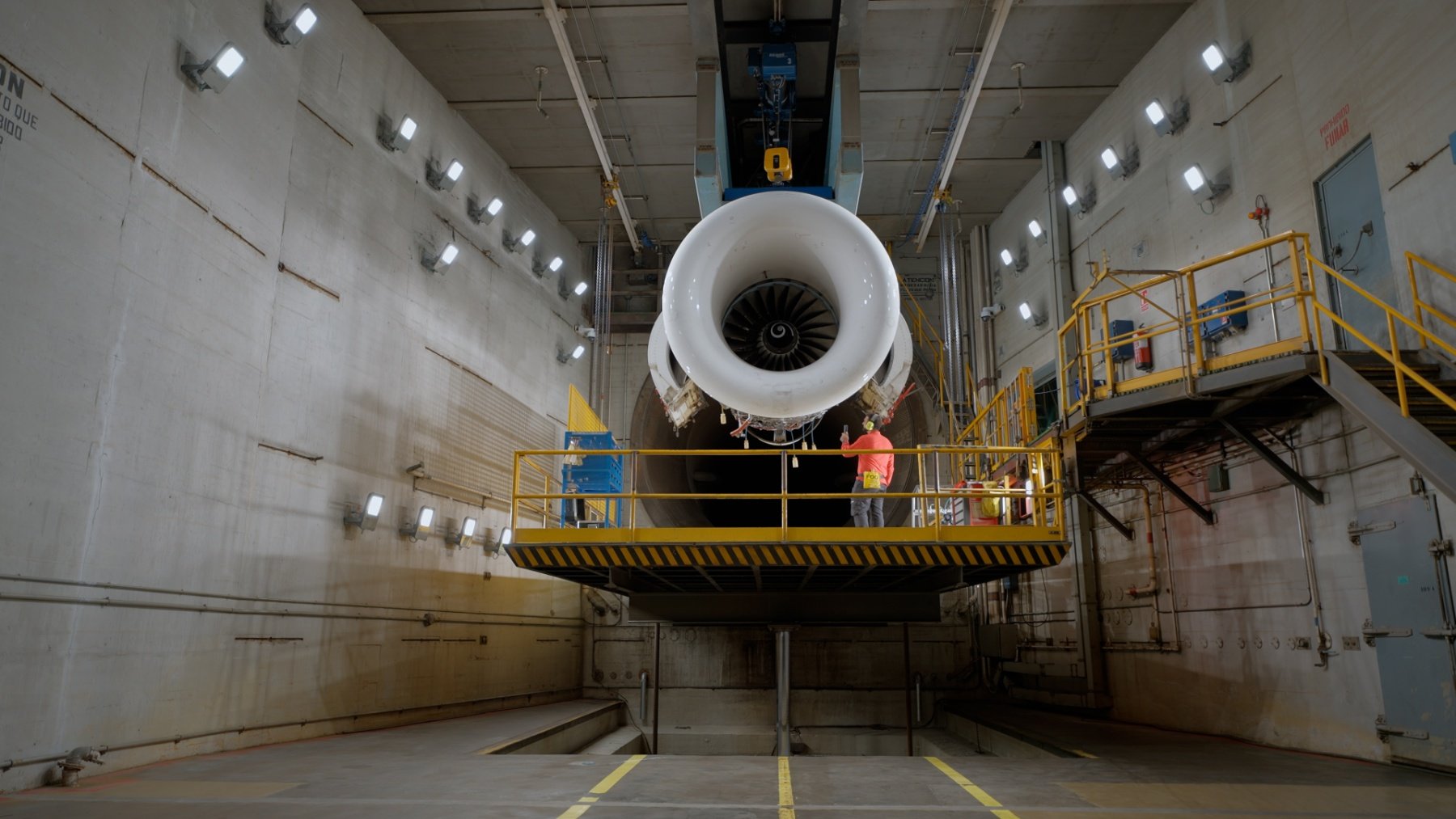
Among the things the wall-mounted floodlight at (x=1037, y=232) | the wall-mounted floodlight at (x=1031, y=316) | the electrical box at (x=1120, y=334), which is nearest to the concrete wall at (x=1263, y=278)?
the electrical box at (x=1120, y=334)

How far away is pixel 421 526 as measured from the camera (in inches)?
448

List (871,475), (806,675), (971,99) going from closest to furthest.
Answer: (871,475), (971,99), (806,675)

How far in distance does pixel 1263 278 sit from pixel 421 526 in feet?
34.0

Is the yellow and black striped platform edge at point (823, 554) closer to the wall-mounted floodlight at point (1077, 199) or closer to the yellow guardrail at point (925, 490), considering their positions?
the yellow guardrail at point (925, 490)

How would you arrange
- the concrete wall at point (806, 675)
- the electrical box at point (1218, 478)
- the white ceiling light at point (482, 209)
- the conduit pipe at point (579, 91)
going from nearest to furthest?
the electrical box at point (1218, 478) < the conduit pipe at point (579, 91) < the white ceiling light at point (482, 209) < the concrete wall at point (806, 675)

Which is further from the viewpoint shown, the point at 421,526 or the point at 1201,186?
the point at 421,526

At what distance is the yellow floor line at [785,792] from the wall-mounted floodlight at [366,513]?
5665 millimetres

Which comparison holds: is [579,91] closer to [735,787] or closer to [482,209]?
[482,209]

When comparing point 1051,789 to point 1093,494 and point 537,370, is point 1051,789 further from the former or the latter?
point 537,370

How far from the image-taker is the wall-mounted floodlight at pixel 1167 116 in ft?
35.6

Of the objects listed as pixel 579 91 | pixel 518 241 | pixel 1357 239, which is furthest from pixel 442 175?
pixel 1357 239

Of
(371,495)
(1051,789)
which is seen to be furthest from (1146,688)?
(371,495)

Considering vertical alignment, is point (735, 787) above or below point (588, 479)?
below

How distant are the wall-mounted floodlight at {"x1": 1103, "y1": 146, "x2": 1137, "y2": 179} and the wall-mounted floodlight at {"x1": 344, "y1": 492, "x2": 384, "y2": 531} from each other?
10.9 metres
